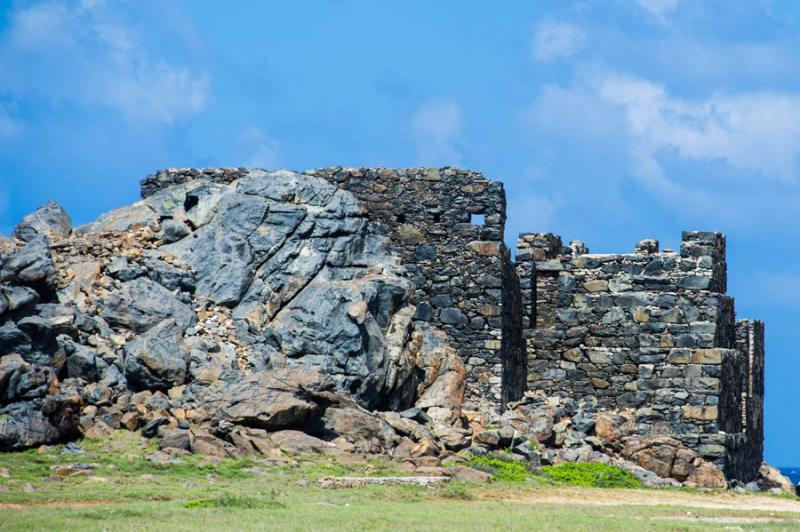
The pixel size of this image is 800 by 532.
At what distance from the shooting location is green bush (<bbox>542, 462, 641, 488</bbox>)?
27.4 metres

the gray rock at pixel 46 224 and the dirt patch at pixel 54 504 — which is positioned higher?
the gray rock at pixel 46 224

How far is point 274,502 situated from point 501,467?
25.1ft

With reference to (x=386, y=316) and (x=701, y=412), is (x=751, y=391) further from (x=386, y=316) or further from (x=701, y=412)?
(x=386, y=316)

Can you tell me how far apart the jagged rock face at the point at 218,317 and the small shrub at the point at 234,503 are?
4.72 metres

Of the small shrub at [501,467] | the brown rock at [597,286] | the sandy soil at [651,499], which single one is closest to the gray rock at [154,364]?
the small shrub at [501,467]

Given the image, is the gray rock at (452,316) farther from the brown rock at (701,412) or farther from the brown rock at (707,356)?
the brown rock at (701,412)

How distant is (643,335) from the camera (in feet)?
105

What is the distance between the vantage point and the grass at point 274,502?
1903cm

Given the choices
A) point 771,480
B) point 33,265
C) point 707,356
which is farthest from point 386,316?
point 771,480

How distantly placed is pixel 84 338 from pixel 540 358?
11.9 m

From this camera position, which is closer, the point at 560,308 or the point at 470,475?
the point at 470,475

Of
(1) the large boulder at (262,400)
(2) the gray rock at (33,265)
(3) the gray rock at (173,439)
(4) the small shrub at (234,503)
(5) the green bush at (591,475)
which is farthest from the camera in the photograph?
(5) the green bush at (591,475)

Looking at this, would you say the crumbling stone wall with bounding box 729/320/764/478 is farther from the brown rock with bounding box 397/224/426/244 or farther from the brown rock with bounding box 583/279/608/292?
the brown rock with bounding box 397/224/426/244

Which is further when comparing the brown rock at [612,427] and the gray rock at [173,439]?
the brown rock at [612,427]
